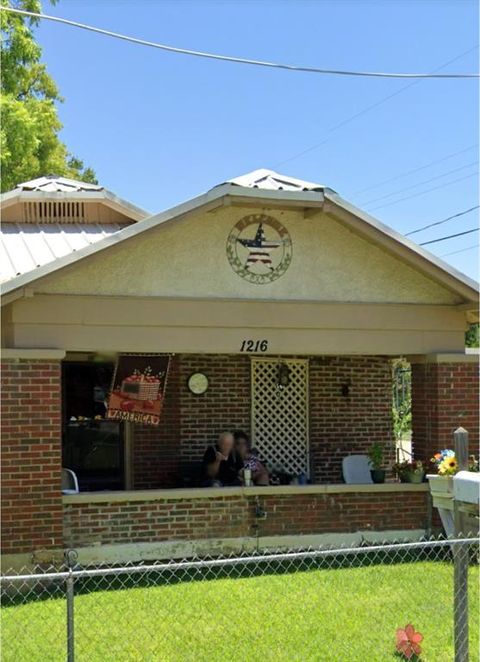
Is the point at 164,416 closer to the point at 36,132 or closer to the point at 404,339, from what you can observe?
the point at 404,339

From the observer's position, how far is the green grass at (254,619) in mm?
6480

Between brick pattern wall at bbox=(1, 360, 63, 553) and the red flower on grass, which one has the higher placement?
brick pattern wall at bbox=(1, 360, 63, 553)

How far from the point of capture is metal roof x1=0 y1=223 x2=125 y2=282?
1062cm

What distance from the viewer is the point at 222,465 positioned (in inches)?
436

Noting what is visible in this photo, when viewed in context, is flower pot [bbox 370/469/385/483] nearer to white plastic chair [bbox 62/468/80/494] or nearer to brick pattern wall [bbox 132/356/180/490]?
brick pattern wall [bbox 132/356/180/490]

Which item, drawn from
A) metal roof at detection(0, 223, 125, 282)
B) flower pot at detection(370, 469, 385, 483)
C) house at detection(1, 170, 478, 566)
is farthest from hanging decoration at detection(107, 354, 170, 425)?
flower pot at detection(370, 469, 385, 483)

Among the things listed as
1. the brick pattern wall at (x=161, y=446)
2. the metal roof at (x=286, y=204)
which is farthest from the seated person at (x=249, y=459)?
the metal roof at (x=286, y=204)

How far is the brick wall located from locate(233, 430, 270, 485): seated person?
36 centimetres

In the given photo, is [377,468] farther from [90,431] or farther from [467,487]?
[467,487]

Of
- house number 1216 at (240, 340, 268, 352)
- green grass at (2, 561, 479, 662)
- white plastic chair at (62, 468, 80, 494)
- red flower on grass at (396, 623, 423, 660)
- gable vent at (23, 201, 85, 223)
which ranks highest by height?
gable vent at (23, 201, 85, 223)

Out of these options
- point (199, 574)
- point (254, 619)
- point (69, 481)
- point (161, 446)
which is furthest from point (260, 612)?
point (161, 446)

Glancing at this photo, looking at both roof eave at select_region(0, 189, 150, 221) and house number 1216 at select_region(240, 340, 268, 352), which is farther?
roof eave at select_region(0, 189, 150, 221)

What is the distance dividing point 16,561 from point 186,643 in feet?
9.14

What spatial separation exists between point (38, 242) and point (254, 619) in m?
6.47
